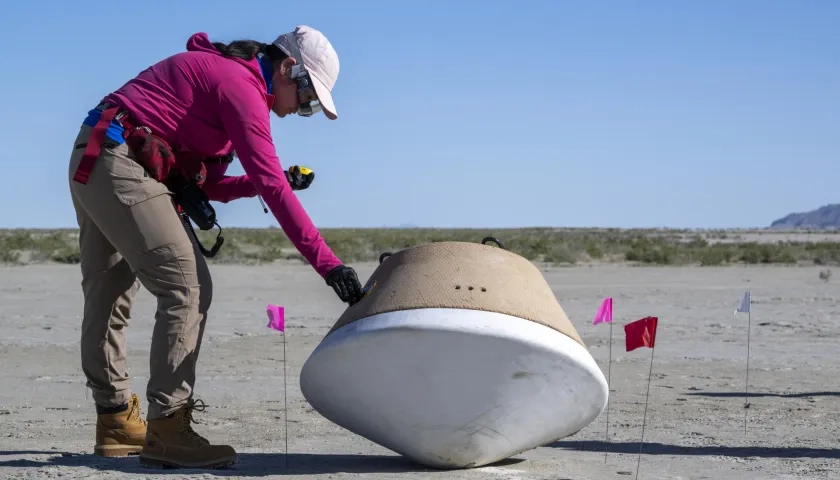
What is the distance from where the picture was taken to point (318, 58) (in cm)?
512

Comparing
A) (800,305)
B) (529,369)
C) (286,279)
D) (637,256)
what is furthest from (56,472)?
(637,256)

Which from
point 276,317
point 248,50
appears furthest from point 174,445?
point 248,50

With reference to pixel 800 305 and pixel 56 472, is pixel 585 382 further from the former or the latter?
pixel 800 305

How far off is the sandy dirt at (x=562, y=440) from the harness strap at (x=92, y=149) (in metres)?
1.22

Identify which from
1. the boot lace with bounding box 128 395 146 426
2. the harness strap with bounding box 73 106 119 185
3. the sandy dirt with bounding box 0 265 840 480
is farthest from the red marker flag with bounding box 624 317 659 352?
the harness strap with bounding box 73 106 119 185

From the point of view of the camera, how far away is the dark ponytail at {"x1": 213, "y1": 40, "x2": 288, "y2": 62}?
5.20m

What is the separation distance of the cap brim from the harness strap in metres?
0.84

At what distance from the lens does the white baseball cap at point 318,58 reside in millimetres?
5117

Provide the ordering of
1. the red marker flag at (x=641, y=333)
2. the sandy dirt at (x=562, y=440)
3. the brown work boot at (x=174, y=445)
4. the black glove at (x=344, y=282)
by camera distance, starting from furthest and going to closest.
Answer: the red marker flag at (x=641, y=333) → the sandy dirt at (x=562, y=440) → the brown work boot at (x=174, y=445) → the black glove at (x=344, y=282)

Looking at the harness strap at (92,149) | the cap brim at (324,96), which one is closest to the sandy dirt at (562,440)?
the harness strap at (92,149)

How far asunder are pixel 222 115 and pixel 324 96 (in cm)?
45

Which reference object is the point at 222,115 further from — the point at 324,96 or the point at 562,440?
the point at 562,440

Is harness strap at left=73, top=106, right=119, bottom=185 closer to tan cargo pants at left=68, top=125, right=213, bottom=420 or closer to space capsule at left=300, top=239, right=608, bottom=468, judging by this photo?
tan cargo pants at left=68, top=125, right=213, bottom=420

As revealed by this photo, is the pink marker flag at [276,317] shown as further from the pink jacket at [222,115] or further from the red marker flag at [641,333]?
the red marker flag at [641,333]
